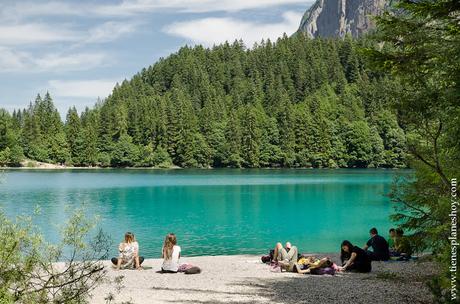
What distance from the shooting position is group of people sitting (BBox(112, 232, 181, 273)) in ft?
56.7

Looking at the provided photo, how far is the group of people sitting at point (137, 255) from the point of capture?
17.3 meters

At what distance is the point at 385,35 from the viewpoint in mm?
11320

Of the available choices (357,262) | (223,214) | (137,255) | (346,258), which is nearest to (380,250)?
(346,258)

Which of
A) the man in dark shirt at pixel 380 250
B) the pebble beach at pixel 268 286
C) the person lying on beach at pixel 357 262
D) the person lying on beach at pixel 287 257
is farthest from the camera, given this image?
the man in dark shirt at pixel 380 250

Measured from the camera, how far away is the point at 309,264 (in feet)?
57.2

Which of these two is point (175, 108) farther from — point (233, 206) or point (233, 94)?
point (233, 206)

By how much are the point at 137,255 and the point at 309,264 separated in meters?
5.96

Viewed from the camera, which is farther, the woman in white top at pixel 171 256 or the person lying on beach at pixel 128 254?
the person lying on beach at pixel 128 254

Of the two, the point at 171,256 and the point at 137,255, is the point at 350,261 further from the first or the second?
the point at 137,255

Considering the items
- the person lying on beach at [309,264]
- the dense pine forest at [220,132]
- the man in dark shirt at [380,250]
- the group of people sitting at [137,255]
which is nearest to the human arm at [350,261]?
the person lying on beach at [309,264]

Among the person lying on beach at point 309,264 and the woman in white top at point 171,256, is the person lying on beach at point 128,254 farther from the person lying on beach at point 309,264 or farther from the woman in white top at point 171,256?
the person lying on beach at point 309,264

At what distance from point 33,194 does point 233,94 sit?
120 metres

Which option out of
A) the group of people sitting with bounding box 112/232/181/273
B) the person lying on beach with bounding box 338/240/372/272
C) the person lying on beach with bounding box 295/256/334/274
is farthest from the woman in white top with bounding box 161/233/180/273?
the person lying on beach with bounding box 338/240/372/272

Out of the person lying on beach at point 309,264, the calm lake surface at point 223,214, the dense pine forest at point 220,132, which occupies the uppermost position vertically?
the dense pine forest at point 220,132
